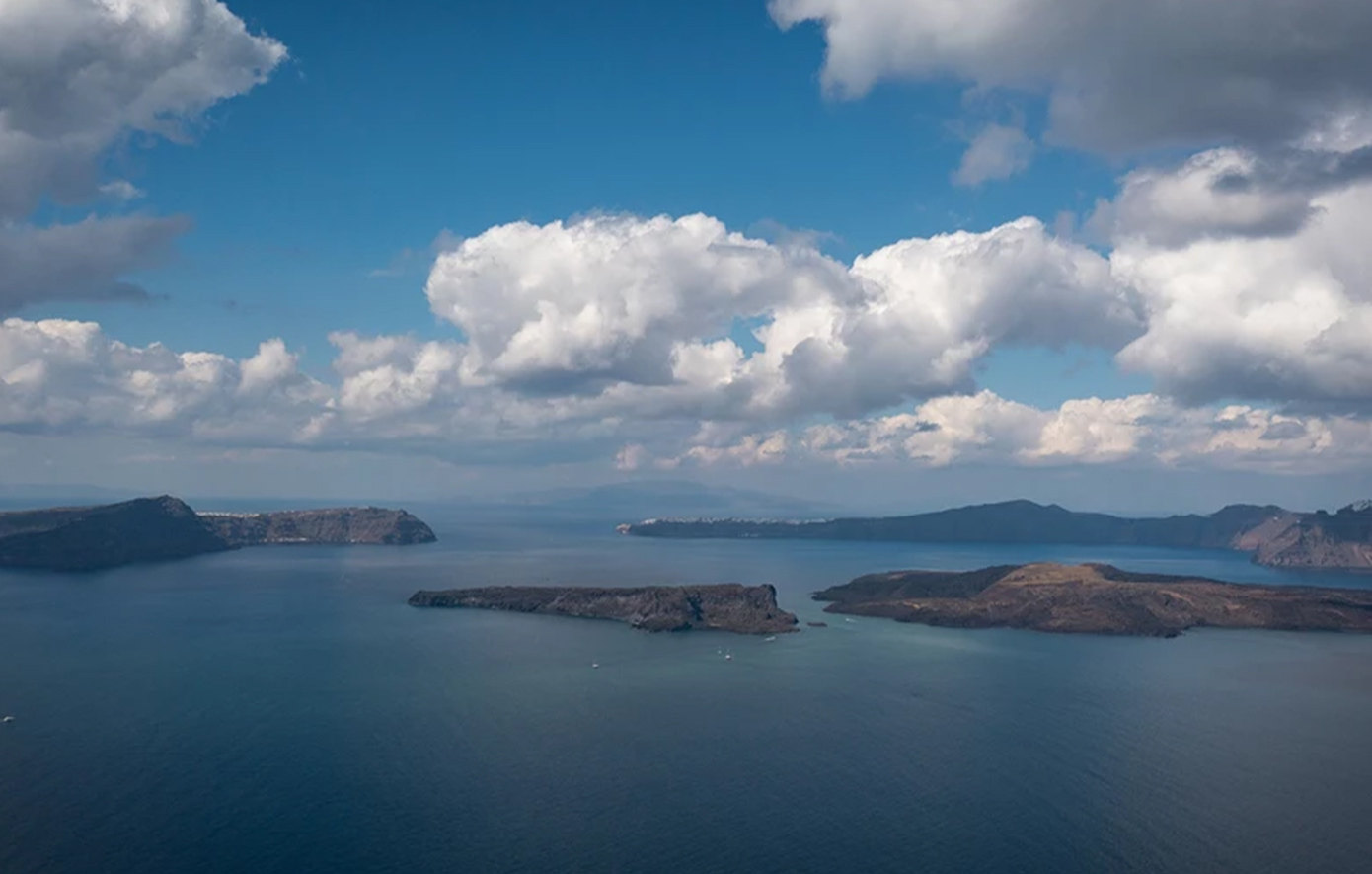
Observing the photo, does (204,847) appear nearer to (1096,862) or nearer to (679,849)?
(679,849)

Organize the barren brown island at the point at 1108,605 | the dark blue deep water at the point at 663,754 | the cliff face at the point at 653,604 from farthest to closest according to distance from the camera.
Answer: the barren brown island at the point at 1108,605, the cliff face at the point at 653,604, the dark blue deep water at the point at 663,754

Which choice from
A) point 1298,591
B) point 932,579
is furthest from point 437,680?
point 1298,591

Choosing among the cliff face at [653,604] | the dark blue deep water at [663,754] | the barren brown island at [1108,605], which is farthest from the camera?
the barren brown island at [1108,605]

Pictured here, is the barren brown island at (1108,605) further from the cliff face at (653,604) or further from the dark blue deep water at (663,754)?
the cliff face at (653,604)

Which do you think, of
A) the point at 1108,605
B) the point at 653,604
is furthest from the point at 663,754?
the point at 1108,605

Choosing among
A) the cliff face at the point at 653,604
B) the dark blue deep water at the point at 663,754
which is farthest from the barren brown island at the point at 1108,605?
the cliff face at the point at 653,604

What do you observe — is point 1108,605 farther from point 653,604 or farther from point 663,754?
point 663,754
